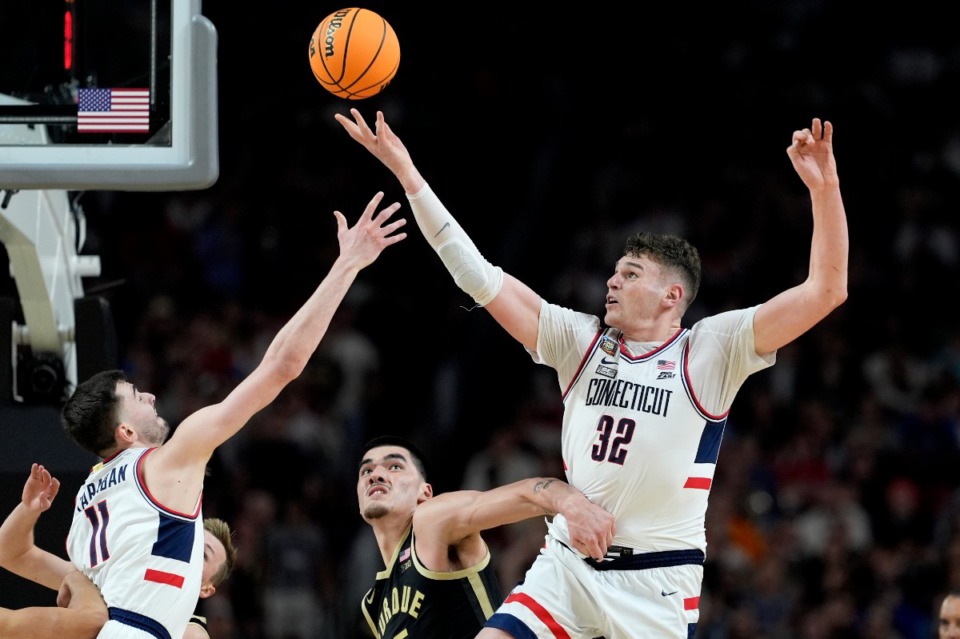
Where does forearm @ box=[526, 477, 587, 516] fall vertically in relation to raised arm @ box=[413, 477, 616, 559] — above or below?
above

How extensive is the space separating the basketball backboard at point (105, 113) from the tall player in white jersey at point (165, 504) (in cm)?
98

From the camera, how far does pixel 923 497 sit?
13078 mm

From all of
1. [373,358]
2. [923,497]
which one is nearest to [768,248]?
[923,497]

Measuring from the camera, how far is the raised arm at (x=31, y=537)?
6172 millimetres

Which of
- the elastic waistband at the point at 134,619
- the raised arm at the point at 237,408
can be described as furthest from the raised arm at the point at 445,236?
the elastic waistband at the point at 134,619

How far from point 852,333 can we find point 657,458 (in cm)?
935

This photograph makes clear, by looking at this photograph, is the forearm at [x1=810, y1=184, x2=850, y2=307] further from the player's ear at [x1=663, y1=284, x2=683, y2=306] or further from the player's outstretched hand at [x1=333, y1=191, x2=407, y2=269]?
the player's outstretched hand at [x1=333, y1=191, x2=407, y2=269]

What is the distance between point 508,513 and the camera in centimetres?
601

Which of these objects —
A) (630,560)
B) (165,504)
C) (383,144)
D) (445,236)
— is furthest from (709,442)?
(165,504)

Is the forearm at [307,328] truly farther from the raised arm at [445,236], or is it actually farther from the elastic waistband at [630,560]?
the elastic waistband at [630,560]

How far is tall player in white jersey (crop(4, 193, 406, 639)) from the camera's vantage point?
557cm

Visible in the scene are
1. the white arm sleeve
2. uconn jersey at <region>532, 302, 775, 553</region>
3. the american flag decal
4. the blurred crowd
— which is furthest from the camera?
the blurred crowd

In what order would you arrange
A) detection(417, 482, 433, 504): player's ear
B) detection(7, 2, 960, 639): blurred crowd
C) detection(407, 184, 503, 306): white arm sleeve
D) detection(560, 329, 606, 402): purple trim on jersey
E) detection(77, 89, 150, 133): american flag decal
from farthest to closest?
detection(7, 2, 960, 639): blurred crowd
detection(417, 482, 433, 504): player's ear
detection(77, 89, 150, 133): american flag decal
detection(560, 329, 606, 402): purple trim on jersey
detection(407, 184, 503, 306): white arm sleeve

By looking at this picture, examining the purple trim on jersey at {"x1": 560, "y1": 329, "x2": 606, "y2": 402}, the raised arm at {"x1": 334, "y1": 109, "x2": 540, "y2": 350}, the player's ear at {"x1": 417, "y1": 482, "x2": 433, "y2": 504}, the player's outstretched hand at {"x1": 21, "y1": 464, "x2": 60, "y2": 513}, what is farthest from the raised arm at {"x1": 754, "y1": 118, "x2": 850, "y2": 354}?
the player's outstretched hand at {"x1": 21, "y1": 464, "x2": 60, "y2": 513}
